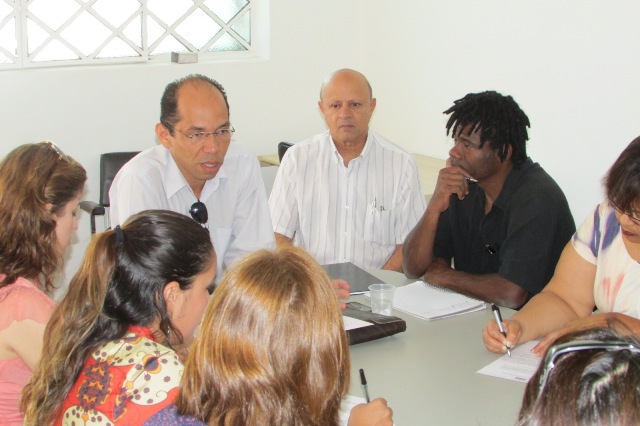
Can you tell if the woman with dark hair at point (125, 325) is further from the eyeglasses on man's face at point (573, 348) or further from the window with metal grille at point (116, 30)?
the window with metal grille at point (116, 30)

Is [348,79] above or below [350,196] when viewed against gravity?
above

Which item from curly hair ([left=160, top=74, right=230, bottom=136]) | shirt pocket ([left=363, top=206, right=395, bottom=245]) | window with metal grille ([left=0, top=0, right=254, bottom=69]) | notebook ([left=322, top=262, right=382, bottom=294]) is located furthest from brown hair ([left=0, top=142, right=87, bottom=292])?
window with metal grille ([left=0, top=0, right=254, bottom=69])

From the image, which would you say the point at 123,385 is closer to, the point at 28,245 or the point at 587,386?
the point at 28,245

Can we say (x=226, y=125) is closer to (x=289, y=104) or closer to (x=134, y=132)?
(x=134, y=132)

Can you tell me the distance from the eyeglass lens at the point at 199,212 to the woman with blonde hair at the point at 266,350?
1388 millimetres

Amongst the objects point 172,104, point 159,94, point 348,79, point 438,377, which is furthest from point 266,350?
point 159,94

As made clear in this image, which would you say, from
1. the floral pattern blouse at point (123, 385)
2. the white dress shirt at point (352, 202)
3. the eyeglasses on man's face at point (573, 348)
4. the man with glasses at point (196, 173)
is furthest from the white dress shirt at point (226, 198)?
the eyeglasses on man's face at point (573, 348)

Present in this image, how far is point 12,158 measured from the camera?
201 cm

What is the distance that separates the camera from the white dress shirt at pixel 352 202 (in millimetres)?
3299

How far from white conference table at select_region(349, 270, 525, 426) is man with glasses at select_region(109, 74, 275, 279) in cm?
72

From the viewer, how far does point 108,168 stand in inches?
169

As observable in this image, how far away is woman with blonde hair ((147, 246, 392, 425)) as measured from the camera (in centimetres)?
129

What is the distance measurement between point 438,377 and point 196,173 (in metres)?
1.21

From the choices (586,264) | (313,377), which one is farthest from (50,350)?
(586,264)
